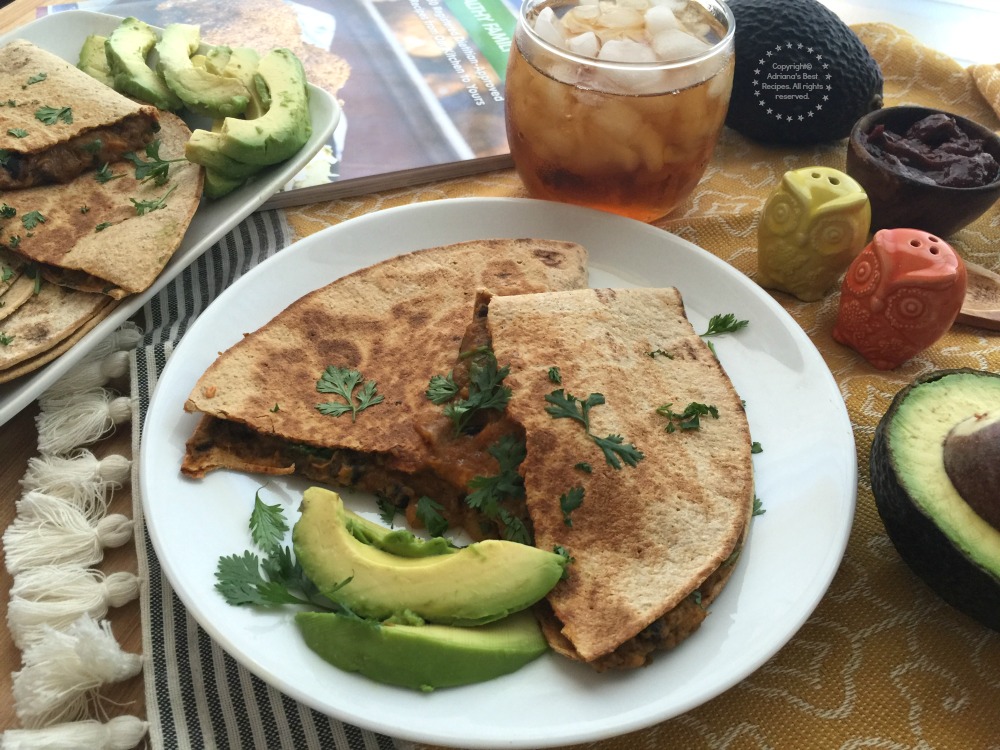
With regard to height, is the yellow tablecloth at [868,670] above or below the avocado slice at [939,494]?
below

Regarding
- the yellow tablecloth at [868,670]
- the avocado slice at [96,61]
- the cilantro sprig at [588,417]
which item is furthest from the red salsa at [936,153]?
the avocado slice at [96,61]

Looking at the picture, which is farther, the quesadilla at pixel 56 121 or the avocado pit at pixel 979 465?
the quesadilla at pixel 56 121

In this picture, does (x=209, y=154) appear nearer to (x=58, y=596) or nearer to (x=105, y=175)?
(x=105, y=175)

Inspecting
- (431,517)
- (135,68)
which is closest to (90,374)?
(431,517)

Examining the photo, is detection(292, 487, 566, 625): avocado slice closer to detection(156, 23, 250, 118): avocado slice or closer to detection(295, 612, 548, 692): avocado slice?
detection(295, 612, 548, 692): avocado slice

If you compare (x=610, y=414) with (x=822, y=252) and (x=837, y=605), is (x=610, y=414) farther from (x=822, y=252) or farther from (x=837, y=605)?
(x=822, y=252)

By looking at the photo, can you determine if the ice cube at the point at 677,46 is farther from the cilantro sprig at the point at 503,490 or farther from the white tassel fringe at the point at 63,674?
the white tassel fringe at the point at 63,674
